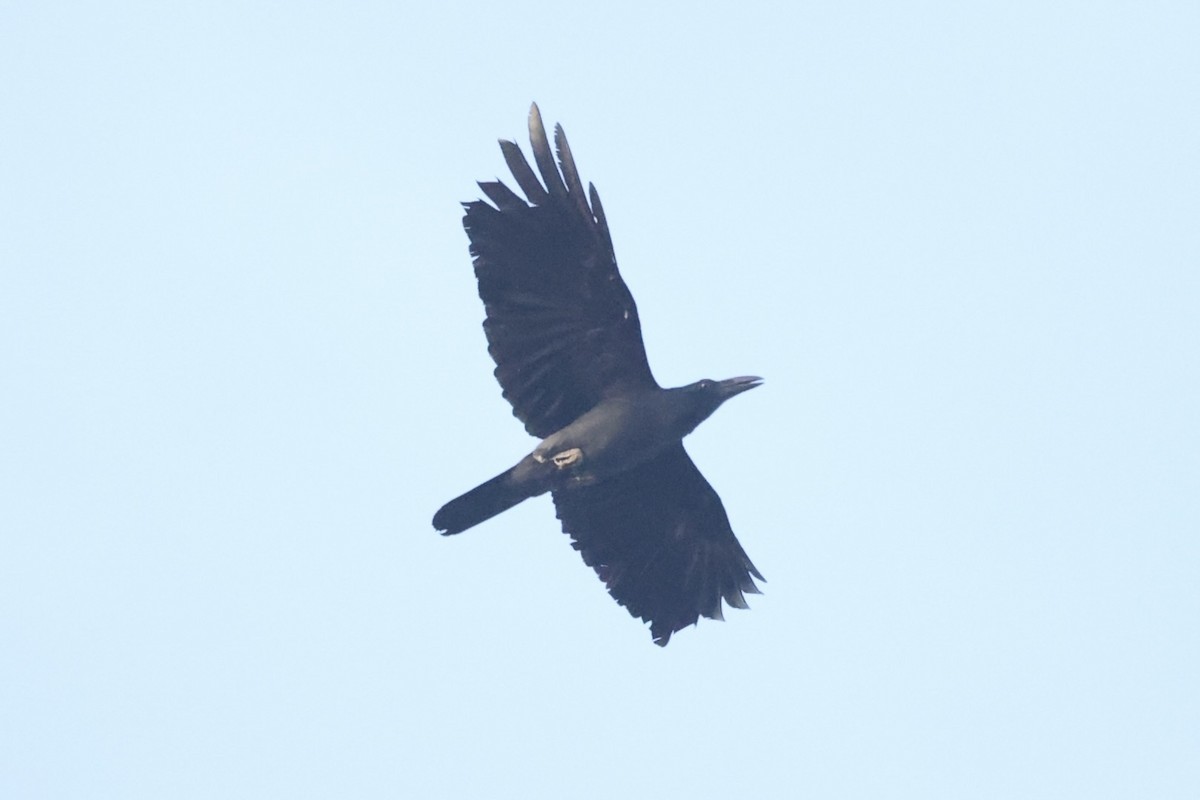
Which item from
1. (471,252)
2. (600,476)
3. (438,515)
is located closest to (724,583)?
(600,476)

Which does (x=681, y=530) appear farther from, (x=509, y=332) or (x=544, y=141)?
(x=544, y=141)

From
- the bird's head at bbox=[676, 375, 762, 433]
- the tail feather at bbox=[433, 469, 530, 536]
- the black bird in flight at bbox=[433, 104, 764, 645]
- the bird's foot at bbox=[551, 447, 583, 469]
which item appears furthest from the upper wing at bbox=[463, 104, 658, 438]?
the tail feather at bbox=[433, 469, 530, 536]

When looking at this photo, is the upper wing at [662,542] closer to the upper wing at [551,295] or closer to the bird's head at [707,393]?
the bird's head at [707,393]

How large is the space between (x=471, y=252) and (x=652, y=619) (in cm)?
418

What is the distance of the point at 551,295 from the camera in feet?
51.2

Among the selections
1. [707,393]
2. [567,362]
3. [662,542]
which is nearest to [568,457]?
[567,362]

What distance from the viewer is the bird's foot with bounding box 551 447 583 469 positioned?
15750 millimetres

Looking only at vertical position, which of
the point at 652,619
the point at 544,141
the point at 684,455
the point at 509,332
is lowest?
the point at 652,619

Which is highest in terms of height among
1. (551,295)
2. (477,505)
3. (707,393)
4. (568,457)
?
(551,295)

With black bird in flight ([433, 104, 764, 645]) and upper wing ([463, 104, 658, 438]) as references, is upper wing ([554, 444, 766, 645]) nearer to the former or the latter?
black bird in flight ([433, 104, 764, 645])

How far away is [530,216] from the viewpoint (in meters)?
15.4

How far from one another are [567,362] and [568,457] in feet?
2.81

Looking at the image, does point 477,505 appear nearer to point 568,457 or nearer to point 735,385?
point 568,457

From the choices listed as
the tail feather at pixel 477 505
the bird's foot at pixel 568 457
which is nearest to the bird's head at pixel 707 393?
the bird's foot at pixel 568 457
